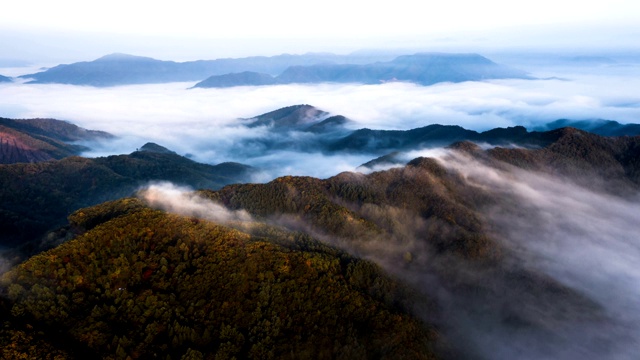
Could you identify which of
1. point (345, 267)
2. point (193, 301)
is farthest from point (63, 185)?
point (345, 267)

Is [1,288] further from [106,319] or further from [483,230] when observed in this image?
[483,230]

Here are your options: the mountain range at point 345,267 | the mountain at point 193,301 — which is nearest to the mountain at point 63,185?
the mountain range at point 345,267

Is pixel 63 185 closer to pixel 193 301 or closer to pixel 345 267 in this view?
pixel 193 301

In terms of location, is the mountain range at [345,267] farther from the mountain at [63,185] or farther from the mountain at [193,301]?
the mountain at [63,185]

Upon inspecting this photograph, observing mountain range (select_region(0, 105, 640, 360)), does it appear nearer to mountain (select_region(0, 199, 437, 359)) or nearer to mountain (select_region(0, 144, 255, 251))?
mountain (select_region(0, 199, 437, 359))

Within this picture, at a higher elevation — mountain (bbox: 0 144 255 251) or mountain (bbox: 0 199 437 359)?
mountain (bbox: 0 199 437 359)

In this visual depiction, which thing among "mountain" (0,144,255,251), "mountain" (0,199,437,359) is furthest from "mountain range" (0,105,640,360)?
"mountain" (0,144,255,251)

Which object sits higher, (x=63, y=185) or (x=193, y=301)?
(x=193, y=301)
